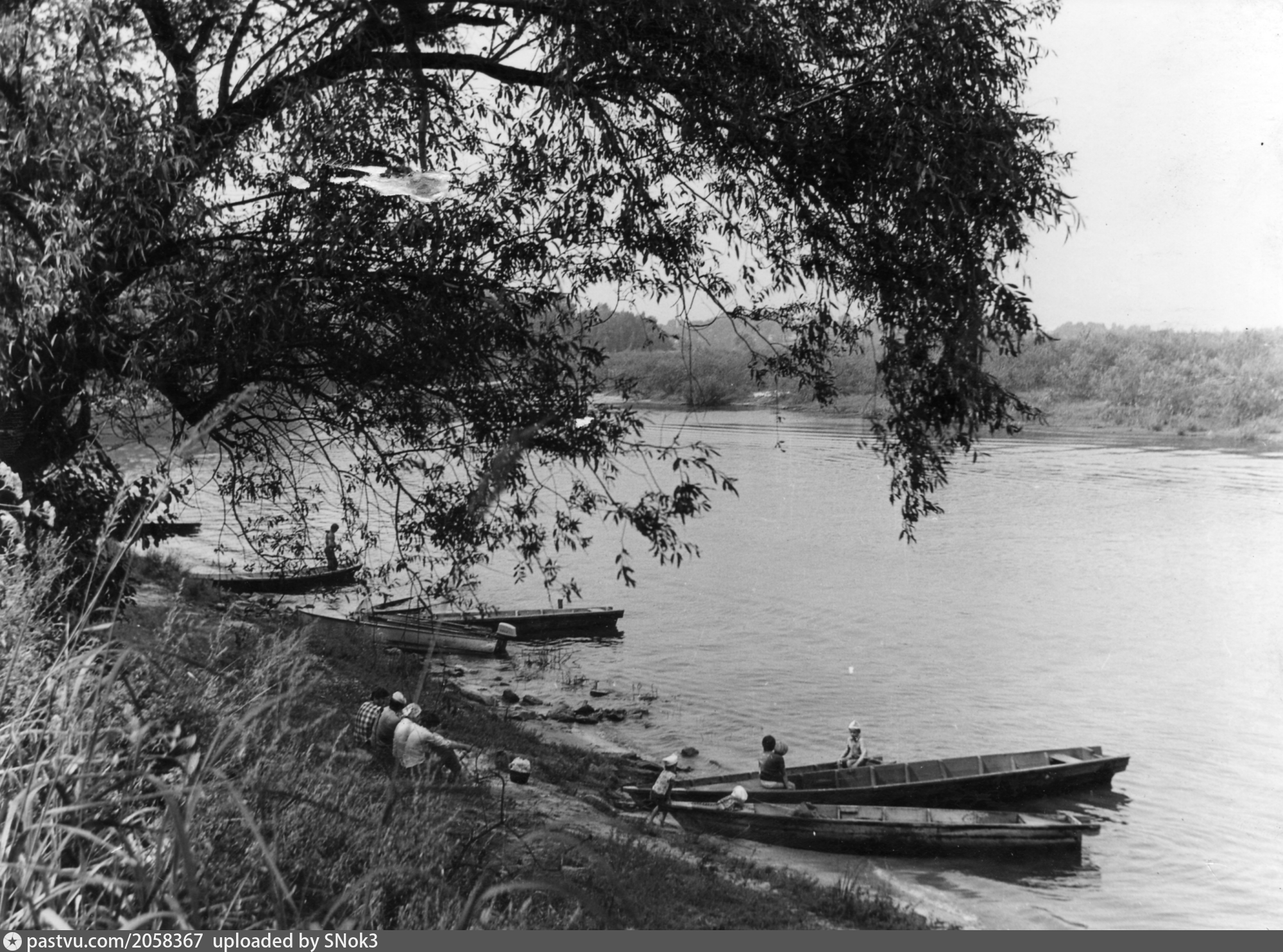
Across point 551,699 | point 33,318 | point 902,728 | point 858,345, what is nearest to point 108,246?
point 33,318

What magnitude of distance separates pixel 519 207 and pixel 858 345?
2868mm

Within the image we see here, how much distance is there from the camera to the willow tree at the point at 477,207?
564 cm

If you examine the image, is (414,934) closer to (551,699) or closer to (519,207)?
(519,207)

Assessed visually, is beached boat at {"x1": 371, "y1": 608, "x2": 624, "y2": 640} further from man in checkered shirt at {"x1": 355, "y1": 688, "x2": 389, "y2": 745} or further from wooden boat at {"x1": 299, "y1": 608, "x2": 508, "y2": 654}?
man in checkered shirt at {"x1": 355, "y1": 688, "x2": 389, "y2": 745}

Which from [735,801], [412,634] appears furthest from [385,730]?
[412,634]

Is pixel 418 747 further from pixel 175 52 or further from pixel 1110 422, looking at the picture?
pixel 1110 422

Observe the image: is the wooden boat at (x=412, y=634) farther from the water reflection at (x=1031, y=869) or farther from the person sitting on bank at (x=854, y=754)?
the water reflection at (x=1031, y=869)

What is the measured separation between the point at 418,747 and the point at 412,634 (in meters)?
12.5

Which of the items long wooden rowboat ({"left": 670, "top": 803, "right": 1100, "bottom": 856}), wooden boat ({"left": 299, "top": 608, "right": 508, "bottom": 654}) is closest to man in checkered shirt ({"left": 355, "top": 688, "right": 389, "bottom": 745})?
long wooden rowboat ({"left": 670, "top": 803, "right": 1100, "bottom": 856})

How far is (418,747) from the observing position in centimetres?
662

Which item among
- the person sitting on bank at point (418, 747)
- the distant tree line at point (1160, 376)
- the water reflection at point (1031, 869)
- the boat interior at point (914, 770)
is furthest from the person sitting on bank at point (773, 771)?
the distant tree line at point (1160, 376)

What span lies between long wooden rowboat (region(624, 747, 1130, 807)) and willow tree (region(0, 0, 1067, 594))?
5.95m

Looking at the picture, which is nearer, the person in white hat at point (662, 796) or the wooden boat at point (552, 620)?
the person in white hat at point (662, 796)

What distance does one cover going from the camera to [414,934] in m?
2.77
